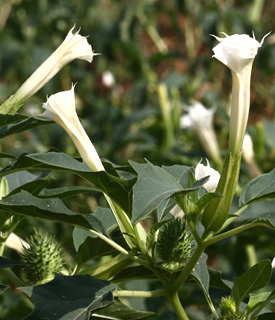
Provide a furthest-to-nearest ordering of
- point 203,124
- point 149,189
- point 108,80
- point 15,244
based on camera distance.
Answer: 1. point 108,80
2. point 203,124
3. point 15,244
4. point 149,189

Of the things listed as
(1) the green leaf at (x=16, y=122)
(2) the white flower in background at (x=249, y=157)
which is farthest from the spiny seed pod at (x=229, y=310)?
(2) the white flower in background at (x=249, y=157)

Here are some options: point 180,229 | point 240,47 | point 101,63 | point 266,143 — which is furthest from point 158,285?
point 101,63

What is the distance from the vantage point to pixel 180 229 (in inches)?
31.7

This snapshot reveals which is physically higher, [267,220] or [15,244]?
[267,220]

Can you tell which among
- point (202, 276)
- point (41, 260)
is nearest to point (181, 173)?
point (202, 276)

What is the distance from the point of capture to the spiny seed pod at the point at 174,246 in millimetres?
774

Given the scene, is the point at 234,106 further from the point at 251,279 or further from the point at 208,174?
the point at 251,279

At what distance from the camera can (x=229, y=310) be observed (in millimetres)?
782

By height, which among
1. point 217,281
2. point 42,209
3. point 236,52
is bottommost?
point 217,281

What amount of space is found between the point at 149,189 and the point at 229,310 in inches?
9.4

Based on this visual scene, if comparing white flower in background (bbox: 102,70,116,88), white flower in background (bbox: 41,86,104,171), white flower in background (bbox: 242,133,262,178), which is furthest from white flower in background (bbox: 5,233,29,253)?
white flower in background (bbox: 102,70,116,88)

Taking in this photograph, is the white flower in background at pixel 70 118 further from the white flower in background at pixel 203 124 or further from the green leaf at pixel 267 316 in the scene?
the white flower in background at pixel 203 124

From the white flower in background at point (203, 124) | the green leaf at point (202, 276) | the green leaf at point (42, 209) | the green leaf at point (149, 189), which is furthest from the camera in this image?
the white flower in background at point (203, 124)

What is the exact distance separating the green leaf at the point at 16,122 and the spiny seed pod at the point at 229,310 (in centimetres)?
33
